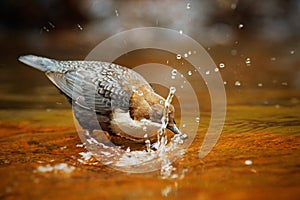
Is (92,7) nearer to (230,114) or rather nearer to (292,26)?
(292,26)

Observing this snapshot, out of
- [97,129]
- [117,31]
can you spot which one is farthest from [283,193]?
[117,31]

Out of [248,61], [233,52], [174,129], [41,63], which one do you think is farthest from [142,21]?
[174,129]

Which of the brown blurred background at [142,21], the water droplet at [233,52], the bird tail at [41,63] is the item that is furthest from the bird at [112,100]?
the brown blurred background at [142,21]

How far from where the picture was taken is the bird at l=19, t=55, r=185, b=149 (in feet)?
12.4

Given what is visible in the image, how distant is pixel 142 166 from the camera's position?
3414mm

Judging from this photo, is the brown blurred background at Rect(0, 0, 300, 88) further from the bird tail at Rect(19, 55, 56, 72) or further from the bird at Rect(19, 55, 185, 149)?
the bird at Rect(19, 55, 185, 149)

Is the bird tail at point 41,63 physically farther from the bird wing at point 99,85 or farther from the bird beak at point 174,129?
the bird beak at point 174,129

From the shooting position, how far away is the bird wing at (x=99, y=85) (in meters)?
3.94

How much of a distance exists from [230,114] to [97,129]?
1274mm

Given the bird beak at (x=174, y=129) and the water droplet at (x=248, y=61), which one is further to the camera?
the water droplet at (x=248, y=61)

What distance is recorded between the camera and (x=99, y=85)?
13.4 feet

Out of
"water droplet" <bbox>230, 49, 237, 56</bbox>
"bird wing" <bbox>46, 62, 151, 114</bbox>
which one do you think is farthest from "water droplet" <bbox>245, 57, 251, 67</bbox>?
"bird wing" <bbox>46, 62, 151, 114</bbox>

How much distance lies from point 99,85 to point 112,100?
0.74ft

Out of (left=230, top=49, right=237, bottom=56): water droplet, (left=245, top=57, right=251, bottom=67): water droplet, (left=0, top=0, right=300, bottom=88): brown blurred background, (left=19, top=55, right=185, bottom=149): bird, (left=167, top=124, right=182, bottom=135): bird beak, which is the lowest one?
(left=167, top=124, right=182, bottom=135): bird beak
